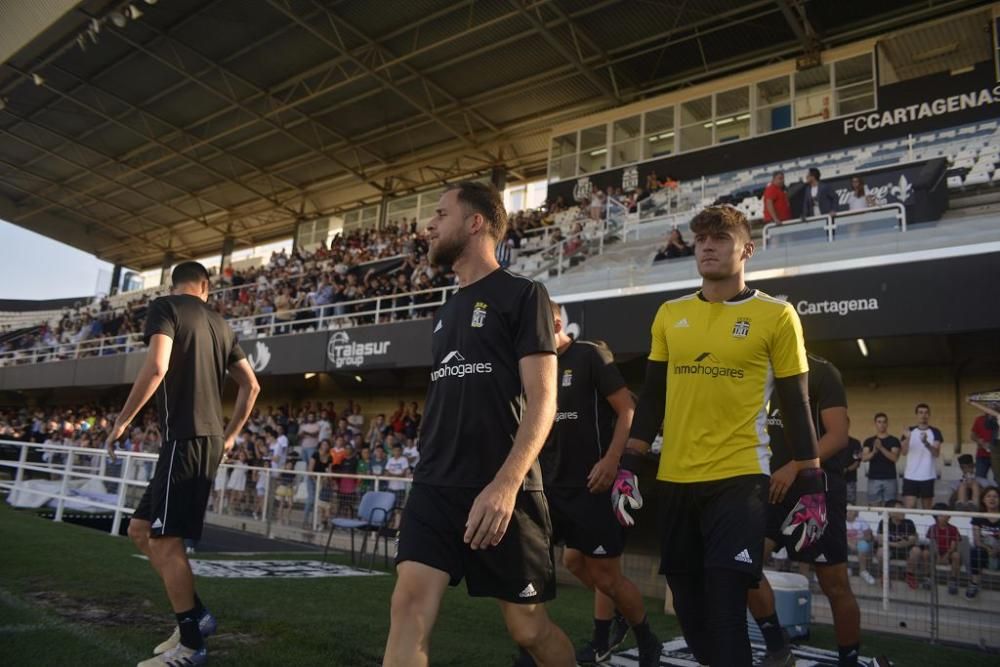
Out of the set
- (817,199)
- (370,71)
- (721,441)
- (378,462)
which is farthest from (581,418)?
(370,71)

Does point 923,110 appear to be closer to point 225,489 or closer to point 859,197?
point 859,197

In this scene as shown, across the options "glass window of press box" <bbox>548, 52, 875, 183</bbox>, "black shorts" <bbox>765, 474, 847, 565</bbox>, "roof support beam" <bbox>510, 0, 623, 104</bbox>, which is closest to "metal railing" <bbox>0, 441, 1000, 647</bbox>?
"black shorts" <bbox>765, 474, 847, 565</bbox>

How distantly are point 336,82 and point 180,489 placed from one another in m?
19.1

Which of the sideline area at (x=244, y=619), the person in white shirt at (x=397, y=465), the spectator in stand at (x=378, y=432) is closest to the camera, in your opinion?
the sideline area at (x=244, y=619)

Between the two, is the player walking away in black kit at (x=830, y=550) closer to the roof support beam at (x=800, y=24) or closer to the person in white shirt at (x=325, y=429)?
the person in white shirt at (x=325, y=429)

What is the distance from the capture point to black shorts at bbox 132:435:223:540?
3.54m

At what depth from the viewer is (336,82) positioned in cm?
2088

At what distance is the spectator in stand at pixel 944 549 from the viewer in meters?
6.07

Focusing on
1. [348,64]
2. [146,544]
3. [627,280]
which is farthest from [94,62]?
[146,544]

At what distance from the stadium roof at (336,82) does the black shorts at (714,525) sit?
49.9ft

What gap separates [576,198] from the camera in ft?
66.2

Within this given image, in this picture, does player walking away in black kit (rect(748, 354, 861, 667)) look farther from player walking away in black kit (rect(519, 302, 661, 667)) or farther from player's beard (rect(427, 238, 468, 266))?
player's beard (rect(427, 238, 468, 266))

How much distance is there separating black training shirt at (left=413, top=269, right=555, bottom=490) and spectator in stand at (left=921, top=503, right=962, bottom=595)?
523 cm

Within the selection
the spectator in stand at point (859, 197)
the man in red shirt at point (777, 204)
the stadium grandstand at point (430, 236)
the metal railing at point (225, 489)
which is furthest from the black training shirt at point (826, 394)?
the man in red shirt at point (777, 204)
